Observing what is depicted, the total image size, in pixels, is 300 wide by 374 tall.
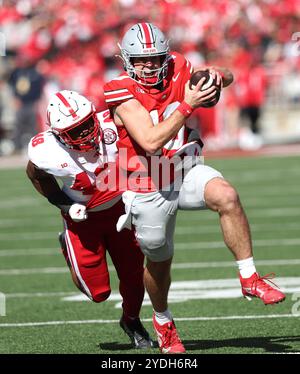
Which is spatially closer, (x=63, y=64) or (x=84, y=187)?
(x=84, y=187)

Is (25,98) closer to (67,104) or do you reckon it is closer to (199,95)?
(67,104)

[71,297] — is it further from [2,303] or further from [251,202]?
[251,202]

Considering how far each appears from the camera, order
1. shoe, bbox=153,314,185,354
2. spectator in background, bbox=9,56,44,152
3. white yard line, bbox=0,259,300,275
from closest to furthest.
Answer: shoe, bbox=153,314,185,354, white yard line, bbox=0,259,300,275, spectator in background, bbox=9,56,44,152

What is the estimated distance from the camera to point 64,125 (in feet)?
18.0

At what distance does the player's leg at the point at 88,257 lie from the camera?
580 cm

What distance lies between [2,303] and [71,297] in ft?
1.67

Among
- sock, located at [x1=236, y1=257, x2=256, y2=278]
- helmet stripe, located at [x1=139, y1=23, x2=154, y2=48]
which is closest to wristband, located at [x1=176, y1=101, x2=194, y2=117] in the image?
helmet stripe, located at [x1=139, y1=23, x2=154, y2=48]

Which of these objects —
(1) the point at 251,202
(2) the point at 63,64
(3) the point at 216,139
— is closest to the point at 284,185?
(1) the point at 251,202

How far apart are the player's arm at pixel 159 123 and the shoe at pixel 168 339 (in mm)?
978

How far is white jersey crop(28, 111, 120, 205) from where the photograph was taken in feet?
18.6

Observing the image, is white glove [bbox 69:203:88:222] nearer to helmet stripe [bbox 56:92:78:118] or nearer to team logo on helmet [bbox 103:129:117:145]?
team logo on helmet [bbox 103:129:117:145]

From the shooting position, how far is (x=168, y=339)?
551cm

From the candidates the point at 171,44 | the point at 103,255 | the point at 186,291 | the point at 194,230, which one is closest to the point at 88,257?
the point at 103,255

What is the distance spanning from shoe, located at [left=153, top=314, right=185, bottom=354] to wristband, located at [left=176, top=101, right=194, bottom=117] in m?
1.17
